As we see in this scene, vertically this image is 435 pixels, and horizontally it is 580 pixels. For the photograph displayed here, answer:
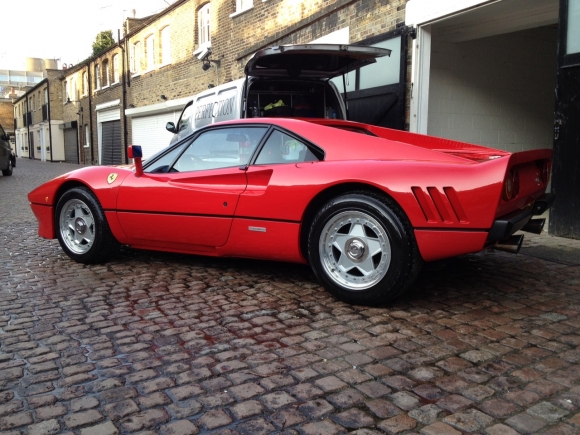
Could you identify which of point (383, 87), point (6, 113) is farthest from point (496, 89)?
point (6, 113)

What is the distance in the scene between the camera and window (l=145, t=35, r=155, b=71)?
20.9 m

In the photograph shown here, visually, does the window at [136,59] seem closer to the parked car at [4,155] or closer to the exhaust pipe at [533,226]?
the parked car at [4,155]

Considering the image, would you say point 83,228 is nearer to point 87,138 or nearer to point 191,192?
point 191,192

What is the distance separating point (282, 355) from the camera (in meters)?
2.88

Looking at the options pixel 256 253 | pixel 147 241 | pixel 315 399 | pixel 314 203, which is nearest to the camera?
pixel 315 399

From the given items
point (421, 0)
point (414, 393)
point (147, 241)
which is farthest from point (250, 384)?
point (421, 0)

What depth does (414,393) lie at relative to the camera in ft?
8.02

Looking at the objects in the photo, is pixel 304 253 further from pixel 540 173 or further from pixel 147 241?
pixel 540 173

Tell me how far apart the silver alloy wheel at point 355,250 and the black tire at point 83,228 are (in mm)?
2208

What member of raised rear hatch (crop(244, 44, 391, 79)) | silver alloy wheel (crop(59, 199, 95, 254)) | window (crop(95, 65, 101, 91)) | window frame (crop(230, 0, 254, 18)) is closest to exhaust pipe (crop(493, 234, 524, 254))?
silver alloy wheel (crop(59, 199, 95, 254))

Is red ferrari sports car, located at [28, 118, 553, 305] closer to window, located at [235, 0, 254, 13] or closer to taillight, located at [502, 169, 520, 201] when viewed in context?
taillight, located at [502, 169, 520, 201]

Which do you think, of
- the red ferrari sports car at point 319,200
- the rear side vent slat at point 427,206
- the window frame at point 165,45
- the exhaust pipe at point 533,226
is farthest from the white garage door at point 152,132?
the rear side vent slat at point 427,206

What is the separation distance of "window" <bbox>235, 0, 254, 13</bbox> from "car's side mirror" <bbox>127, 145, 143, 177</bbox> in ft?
33.8

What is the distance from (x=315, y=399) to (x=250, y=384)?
33 cm
